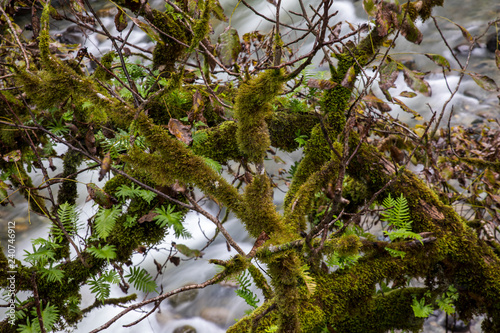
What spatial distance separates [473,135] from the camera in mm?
5855

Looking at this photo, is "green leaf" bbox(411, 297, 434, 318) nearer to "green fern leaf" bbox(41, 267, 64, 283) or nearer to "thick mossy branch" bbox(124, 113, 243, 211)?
"thick mossy branch" bbox(124, 113, 243, 211)

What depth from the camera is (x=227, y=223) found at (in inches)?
226

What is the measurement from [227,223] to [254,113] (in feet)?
13.7

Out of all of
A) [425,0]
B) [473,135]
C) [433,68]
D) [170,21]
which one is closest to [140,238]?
[170,21]

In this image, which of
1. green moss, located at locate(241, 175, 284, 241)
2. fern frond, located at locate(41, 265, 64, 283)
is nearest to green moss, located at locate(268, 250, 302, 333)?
green moss, located at locate(241, 175, 284, 241)

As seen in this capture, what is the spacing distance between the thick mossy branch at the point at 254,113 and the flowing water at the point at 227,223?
1.94 m

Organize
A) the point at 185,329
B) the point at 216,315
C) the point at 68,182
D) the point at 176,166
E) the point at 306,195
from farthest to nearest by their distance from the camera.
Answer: the point at 216,315 → the point at 185,329 → the point at 68,182 → the point at 306,195 → the point at 176,166

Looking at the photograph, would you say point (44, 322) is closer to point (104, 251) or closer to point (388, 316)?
point (104, 251)

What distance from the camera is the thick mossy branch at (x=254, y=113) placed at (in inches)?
67.2

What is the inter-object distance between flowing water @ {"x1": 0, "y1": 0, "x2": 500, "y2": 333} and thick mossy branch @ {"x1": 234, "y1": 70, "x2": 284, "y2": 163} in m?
1.94

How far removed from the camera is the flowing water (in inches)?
182

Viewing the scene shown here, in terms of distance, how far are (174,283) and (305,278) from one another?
382 centimetres

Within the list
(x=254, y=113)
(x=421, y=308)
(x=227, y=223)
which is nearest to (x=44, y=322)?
(x=254, y=113)

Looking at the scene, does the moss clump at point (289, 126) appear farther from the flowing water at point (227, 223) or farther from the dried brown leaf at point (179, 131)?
the dried brown leaf at point (179, 131)
